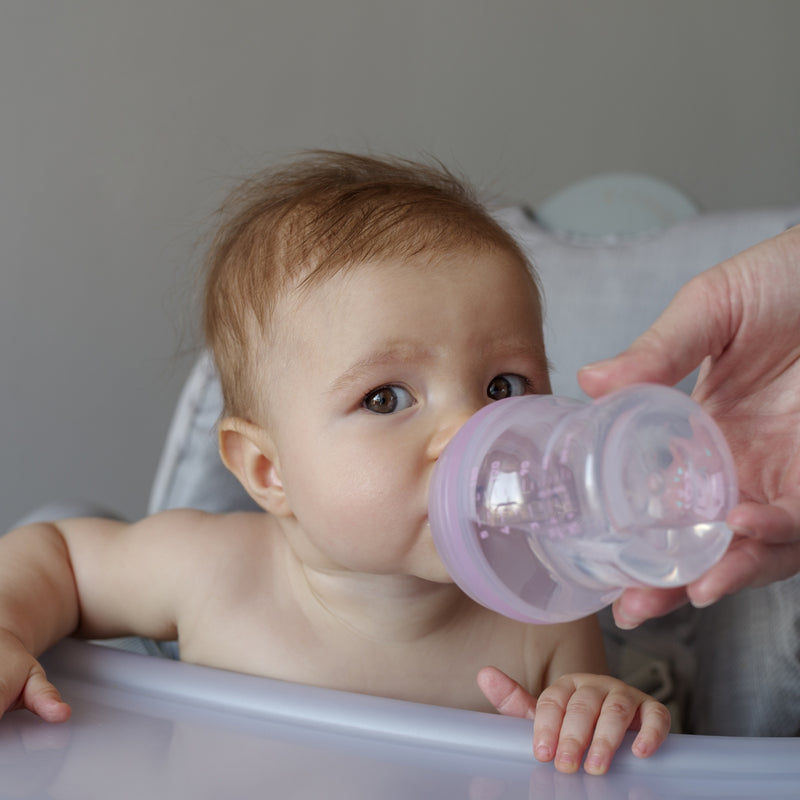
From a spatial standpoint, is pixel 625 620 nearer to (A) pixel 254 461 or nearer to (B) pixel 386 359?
(B) pixel 386 359

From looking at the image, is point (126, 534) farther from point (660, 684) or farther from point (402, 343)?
point (660, 684)

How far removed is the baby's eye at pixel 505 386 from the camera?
2.57ft

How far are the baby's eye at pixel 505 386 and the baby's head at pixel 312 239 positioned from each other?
106 mm

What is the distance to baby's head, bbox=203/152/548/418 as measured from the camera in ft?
2.60

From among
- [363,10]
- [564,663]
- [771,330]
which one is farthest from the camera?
[363,10]

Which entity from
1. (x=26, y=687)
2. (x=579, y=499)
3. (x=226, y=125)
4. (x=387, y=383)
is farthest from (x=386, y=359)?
(x=226, y=125)

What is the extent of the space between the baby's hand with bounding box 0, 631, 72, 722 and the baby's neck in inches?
10.5

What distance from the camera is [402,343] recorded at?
2.42 feet

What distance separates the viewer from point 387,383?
29.3 inches

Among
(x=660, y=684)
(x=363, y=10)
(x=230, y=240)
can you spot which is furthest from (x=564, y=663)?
(x=363, y=10)

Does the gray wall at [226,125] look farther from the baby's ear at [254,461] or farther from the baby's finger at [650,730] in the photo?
the baby's finger at [650,730]

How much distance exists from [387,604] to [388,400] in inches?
8.8

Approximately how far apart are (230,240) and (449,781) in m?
0.53

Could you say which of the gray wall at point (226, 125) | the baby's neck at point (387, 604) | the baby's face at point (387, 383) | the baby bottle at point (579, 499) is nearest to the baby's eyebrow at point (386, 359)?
the baby's face at point (387, 383)
